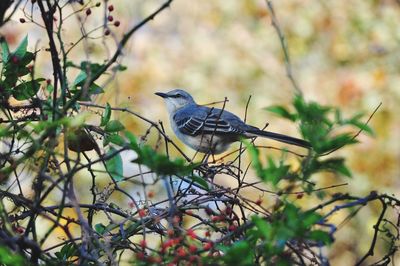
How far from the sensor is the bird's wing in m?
4.71

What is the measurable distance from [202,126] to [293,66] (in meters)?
5.92

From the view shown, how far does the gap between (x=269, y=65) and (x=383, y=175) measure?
1980 millimetres

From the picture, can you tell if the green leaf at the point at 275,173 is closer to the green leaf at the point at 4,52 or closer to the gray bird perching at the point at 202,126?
the green leaf at the point at 4,52

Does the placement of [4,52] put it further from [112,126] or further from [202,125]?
[202,125]

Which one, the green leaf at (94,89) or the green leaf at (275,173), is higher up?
the green leaf at (94,89)

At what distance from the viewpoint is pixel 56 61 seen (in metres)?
2.04

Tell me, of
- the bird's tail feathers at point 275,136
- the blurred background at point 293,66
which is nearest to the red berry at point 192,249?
the bird's tail feathers at point 275,136

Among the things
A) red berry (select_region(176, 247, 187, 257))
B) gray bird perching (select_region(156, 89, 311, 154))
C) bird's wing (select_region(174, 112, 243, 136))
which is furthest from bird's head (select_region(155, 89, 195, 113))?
red berry (select_region(176, 247, 187, 257))

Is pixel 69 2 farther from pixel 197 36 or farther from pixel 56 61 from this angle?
pixel 197 36

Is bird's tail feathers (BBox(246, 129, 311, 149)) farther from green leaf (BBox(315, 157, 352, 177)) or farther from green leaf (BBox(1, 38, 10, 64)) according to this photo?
green leaf (BBox(315, 157, 352, 177))

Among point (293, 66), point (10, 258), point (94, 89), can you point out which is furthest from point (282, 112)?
point (293, 66)

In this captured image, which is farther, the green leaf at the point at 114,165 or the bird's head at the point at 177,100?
the bird's head at the point at 177,100

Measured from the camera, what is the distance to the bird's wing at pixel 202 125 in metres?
4.71

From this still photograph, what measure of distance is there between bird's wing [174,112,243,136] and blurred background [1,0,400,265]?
361 cm
